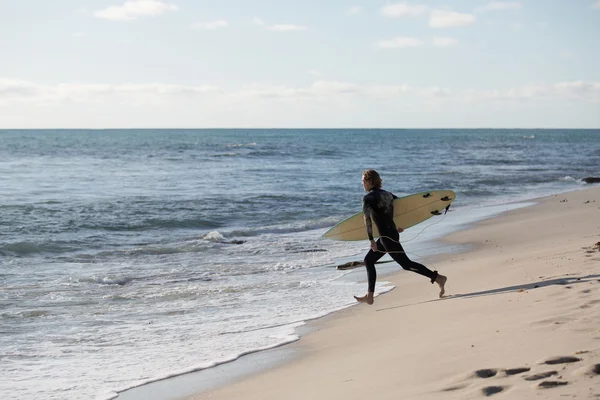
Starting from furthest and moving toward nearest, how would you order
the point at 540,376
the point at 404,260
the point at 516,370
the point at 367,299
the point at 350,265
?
the point at 350,265
the point at 367,299
the point at 404,260
the point at 516,370
the point at 540,376

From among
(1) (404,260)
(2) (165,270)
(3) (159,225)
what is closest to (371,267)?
(1) (404,260)

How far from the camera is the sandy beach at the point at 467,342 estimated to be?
436 centimetres

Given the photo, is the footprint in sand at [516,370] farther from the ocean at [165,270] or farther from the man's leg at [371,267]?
the man's leg at [371,267]

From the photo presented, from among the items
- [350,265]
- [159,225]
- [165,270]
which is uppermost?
[350,265]

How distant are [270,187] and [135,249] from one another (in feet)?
45.3

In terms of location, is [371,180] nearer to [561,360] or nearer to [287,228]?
[561,360]

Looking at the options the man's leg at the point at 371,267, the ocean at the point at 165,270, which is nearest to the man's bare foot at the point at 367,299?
the man's leg at the point at 371,267

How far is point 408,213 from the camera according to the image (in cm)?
962

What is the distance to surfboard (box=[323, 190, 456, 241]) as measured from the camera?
31.6ft

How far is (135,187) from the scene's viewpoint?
27719 mm

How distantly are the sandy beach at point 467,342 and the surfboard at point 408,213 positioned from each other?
812 mm

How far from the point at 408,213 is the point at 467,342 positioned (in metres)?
4.44

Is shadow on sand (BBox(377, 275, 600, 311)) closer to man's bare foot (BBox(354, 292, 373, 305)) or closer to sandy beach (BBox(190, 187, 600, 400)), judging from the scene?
sandy beach (BBox(190, 187, 600, 400))

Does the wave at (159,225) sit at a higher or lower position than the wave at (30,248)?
higher
